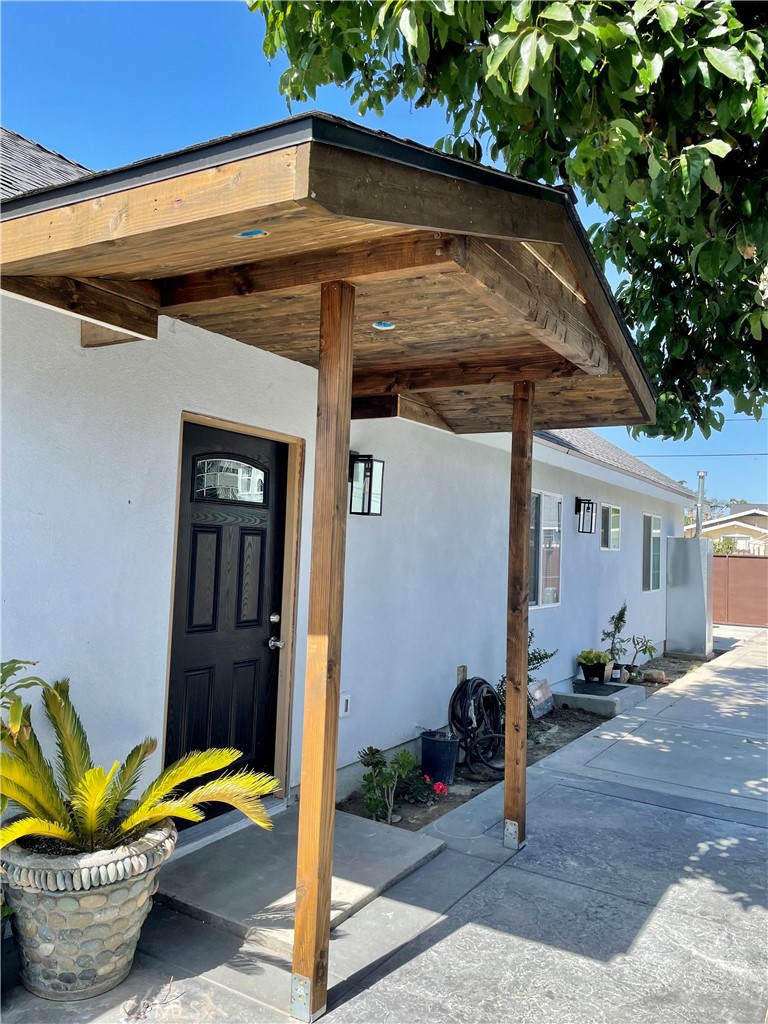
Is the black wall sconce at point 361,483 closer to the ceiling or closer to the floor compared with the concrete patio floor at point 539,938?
closer to the ceiling

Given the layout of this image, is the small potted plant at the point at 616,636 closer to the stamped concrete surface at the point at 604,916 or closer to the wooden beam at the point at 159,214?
the stamped concrete surface at the point at 604,916

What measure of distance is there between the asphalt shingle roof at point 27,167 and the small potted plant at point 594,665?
7.61m

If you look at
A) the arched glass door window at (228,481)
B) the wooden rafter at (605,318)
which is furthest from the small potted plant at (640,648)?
the arched glass door window at (228,481)

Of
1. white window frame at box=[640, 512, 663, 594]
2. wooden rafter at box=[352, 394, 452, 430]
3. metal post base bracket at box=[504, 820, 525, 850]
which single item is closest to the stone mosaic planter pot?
metal post base bracket at box=[504, 820, 525, 850]

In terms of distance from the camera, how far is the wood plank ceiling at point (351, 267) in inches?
75.5

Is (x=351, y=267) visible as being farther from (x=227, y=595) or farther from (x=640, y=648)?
(x=640, y=648)

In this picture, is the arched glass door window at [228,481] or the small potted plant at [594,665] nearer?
the arched glass door window at [228,481]

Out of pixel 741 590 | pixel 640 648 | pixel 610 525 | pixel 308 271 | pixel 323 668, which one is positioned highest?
pixel 308 271

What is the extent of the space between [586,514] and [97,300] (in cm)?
774

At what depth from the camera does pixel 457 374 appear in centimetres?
420

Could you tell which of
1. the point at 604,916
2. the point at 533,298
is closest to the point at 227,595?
the point at 533,298

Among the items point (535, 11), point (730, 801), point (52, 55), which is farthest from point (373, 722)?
point (52, 55)

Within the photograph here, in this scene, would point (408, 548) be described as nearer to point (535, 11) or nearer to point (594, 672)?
point (535, 11)

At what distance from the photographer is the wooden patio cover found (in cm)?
190
